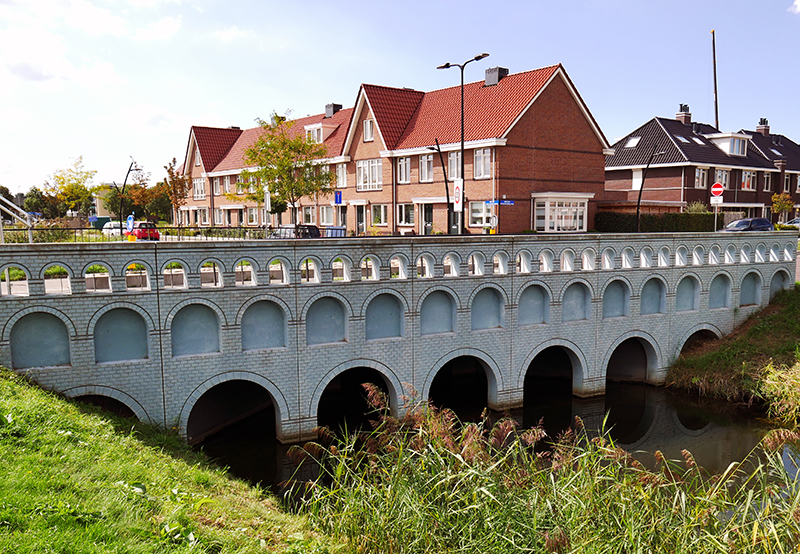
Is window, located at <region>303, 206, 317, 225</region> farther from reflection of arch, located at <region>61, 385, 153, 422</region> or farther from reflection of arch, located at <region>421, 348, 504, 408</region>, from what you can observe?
reflection of arch, located at <region>61, 385, 153, 422</region>

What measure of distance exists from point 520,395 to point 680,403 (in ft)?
22.6

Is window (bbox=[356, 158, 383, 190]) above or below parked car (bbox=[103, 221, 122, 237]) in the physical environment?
above

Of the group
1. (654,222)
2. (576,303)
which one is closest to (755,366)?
(576,303)

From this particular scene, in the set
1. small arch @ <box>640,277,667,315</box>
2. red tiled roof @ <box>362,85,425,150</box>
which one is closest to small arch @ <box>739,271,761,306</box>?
small arch @ <box>640,277,667,315</box>

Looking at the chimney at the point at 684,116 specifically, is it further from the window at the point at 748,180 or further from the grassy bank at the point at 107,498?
the grassy bank at the point at 107,498

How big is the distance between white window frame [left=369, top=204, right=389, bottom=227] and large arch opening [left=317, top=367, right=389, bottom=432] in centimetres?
1803

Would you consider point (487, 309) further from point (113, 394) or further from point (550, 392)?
point (113, 394)

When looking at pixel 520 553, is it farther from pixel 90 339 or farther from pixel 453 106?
pixel 453 106

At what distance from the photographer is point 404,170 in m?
39.1

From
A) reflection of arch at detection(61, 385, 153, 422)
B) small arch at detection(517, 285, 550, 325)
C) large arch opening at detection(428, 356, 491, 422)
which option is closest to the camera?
reflection of arch at detection(61, 385, 153, 422)

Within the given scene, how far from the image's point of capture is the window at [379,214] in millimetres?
40906

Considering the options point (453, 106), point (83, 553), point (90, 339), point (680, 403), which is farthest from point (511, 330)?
point (453, 106)

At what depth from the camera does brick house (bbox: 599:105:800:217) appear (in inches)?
1827

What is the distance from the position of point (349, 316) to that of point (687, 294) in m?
15.7
